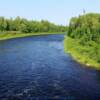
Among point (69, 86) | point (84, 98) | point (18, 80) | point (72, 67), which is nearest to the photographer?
point (84, 98)

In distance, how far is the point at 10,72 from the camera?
54312 mm

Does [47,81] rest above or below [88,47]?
below

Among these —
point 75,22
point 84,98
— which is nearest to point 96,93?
point 84,98

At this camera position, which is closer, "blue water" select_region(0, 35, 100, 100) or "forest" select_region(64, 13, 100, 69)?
"blue water" select_region(0, 35, 100, 100)

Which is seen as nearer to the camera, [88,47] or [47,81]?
[47,81]

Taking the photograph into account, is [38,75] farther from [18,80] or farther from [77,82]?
[77,82]

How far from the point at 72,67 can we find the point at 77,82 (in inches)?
505

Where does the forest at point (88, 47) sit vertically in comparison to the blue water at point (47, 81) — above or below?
above

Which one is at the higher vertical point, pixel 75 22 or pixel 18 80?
pixel 75 22

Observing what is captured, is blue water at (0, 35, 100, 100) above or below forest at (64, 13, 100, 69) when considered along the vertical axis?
below

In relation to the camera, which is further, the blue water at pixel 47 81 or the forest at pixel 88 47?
the forest at pixel 88 47

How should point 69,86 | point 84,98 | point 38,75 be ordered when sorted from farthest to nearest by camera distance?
point 38,75 → point 69,86 → point 84,98

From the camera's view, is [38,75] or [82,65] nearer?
[38,75]

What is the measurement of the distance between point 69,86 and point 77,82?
313 cm
